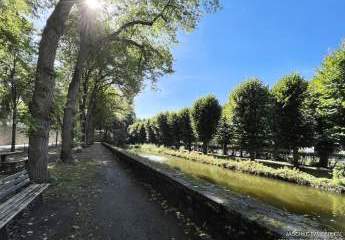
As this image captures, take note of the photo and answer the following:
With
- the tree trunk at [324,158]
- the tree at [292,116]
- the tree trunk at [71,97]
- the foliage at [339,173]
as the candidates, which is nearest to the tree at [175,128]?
the tree at [292,116]

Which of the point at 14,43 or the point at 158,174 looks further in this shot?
the point at 14,43

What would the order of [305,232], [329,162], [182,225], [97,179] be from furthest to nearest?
[329,162] < [97,179] < [182,225] < [305,232]

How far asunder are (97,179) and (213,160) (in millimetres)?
22305

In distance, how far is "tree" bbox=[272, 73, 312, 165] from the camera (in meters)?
29.7

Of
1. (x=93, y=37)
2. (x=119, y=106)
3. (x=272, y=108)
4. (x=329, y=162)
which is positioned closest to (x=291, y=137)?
(x=272, y=108)

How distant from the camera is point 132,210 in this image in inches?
316

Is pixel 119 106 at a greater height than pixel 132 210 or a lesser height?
greater

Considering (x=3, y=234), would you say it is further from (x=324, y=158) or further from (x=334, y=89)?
(x=324, y=158)

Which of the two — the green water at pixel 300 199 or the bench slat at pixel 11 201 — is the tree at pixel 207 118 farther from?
the bench slat at pixel 11 201

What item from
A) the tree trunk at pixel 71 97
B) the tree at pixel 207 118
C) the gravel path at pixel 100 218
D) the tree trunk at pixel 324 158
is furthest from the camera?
the tree at pixel 207 118

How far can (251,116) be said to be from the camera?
115 ft

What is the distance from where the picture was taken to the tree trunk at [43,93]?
9.79 metres

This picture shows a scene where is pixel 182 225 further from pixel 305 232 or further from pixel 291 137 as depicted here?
pixel 291 137

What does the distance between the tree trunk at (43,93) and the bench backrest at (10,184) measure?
158 centimetres
